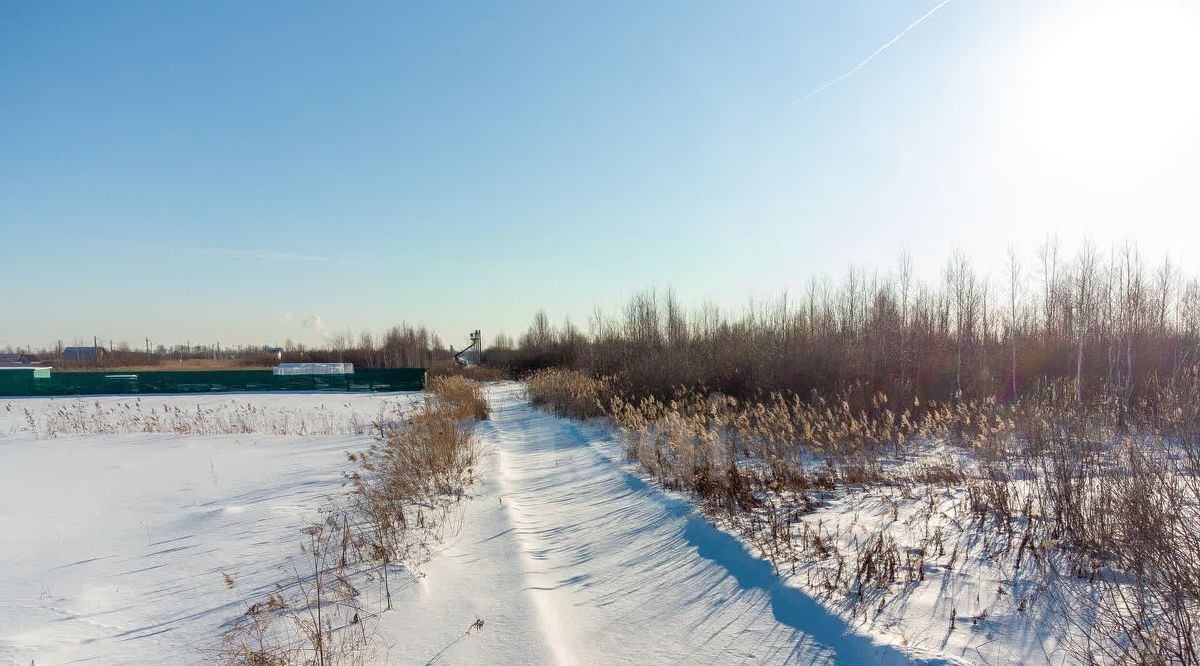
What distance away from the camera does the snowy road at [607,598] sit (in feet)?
11.5

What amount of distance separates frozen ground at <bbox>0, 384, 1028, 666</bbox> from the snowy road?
0.6 inches

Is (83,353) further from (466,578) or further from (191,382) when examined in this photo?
(466,578)

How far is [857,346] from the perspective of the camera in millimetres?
15383

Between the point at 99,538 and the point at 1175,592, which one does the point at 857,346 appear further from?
the point at 99,538

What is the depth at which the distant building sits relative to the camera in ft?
191

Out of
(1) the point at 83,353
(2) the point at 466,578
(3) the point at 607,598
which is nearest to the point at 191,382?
(2) the point at 466,578

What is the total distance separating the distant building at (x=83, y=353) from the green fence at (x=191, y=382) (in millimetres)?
34671

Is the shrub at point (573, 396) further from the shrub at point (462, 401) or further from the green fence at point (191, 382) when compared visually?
the green fence at point (191, 382)

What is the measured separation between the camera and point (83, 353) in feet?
203

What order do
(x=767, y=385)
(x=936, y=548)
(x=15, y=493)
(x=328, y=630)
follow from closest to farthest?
(x=328, y=630), (x=936, y=548), (x=15, y=493), (x=767, y=385)

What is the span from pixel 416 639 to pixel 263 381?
31257 millimetres

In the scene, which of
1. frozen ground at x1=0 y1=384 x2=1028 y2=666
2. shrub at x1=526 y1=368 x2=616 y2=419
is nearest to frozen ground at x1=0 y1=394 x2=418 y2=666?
frozen ground at x1=0 y1=384 x2=1028 y2=666

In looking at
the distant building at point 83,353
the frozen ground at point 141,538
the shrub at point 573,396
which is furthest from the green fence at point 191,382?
the distant building at point 83,353

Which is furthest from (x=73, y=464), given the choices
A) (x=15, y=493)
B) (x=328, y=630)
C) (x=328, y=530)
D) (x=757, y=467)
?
(x=757, y=467)
